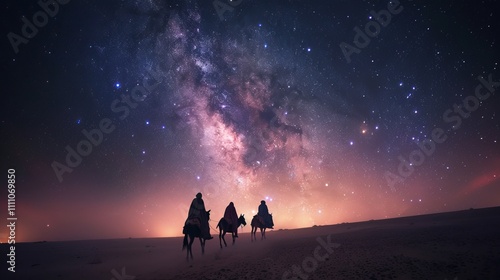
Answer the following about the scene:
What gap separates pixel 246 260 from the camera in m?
9.22

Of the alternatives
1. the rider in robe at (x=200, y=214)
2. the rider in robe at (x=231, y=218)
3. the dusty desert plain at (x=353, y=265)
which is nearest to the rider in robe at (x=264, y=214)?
the rider in robe at (x=231, y=218)

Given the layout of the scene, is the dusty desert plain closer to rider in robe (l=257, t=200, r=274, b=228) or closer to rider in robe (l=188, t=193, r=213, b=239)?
rider in robe (l=188, t=193, r=213, b=239)

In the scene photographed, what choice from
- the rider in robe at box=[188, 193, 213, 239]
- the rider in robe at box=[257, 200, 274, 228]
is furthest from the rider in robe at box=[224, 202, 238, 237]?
the rider in robe at box=[257, 200, 274, 228]

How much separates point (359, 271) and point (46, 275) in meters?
10.4

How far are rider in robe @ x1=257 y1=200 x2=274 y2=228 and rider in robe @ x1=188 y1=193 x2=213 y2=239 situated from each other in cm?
640

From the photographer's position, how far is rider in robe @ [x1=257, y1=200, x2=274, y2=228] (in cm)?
1920

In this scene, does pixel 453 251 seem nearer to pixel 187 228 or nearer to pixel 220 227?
pixel 187 228

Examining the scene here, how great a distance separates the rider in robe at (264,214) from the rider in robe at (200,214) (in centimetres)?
640

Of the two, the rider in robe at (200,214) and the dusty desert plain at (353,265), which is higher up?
the rider in robe at (200,214)

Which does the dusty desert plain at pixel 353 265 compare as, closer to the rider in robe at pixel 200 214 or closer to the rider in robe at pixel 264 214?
the rider in robe at pixel 200 214

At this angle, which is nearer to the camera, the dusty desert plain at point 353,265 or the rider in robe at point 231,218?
the dusty desert plain at point 353,265

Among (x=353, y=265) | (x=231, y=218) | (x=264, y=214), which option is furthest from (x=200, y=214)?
(x=353, y=265)

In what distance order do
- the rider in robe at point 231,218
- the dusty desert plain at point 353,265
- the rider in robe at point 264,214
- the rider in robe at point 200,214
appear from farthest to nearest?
the rider in robe at point 264,214 → the rider in robe at point 231,218 → the rider in robe at point 200,214 → the dusty desert plain at point 353,265

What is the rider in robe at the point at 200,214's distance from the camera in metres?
12.8
